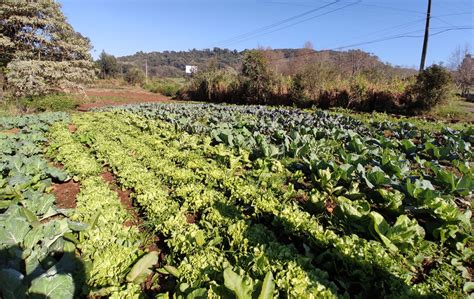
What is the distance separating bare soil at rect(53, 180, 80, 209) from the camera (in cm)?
442

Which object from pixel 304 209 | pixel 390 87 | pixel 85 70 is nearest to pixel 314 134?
pixel 304 209

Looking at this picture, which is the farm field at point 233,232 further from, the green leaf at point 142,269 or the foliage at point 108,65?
the foliage at point 108,65

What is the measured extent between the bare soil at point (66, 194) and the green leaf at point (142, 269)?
2.42m

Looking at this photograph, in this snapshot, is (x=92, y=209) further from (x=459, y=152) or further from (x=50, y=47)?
(x=50, y=47)

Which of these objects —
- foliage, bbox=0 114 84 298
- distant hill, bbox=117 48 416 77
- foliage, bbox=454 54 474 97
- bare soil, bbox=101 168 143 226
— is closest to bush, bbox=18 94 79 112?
foliage, bbox=0 114 84 298

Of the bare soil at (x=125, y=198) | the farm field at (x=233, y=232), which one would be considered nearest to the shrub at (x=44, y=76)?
the farm field at (x=233, y=232)

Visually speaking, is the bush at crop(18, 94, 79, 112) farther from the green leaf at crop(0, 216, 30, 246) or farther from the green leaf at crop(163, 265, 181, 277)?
the green leaf at crop(163, 265, 181, 277)

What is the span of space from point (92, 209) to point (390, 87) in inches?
683

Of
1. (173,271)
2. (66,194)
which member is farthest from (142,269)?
(66,194)

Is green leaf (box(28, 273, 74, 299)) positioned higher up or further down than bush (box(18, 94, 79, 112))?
further down

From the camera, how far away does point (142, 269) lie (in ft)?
8.50

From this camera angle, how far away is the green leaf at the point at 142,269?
2525 mm

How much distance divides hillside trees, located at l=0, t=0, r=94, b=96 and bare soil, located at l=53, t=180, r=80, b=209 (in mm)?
15688

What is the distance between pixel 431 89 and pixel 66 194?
16.9m
